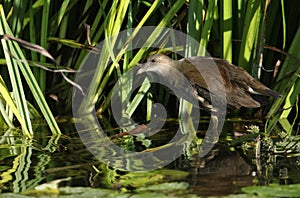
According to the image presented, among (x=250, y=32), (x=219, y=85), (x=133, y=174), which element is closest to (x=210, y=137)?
(x=219, y=85)

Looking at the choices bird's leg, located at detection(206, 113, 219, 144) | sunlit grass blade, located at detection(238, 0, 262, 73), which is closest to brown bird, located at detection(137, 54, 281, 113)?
bird's leg, located at detection(206, 113, 219, 144)

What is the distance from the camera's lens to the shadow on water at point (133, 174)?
2199mm

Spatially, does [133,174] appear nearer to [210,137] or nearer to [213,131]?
[210,137]

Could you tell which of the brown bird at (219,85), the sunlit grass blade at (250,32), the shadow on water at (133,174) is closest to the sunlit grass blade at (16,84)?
the shadow on water at (133,174)

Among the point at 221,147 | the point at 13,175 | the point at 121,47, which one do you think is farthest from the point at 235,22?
the point at 13,175

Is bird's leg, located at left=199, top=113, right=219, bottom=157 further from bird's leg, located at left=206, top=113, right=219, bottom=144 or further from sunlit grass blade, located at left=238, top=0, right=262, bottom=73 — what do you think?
sunlit grass blade, located at left=238, top=0, right=262, bottom=73

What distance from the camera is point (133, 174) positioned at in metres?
2.34

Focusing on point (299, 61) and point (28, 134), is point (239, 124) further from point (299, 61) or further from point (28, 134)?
point (28, 134)

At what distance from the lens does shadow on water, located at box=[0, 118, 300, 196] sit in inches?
86.6

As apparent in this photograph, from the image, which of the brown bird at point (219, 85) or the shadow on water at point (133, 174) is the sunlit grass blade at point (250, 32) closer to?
the brown bird at point (219, 85)

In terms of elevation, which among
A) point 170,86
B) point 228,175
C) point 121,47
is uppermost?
point 121,47

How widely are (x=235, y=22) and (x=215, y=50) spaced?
196 millimetres

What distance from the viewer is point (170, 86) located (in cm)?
346

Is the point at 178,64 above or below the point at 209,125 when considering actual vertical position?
above
